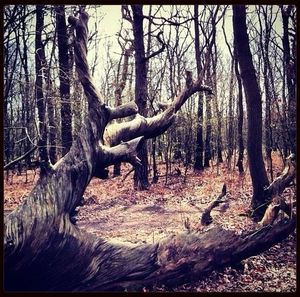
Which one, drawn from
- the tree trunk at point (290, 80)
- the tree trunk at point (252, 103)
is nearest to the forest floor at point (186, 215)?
the tree trunk at point (252, 103)

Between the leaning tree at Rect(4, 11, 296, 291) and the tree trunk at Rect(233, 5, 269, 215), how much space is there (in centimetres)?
181

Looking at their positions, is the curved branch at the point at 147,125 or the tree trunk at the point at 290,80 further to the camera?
the tree trunk at the point at 290,80

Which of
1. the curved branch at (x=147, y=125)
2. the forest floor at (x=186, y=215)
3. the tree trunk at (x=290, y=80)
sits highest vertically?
the tree trunk at (x=290, y=80)

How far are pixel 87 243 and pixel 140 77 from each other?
324 inches

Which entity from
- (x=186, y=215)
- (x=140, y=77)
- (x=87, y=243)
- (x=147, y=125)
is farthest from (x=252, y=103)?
(x=140, y=77)

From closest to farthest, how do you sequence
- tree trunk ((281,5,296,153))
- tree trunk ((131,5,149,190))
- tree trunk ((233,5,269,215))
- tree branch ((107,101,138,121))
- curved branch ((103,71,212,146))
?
tree branch ((107,101,138,121)) < curved branch ((103,71,212,146)) < tree trunk ((233,5,269,215)) < tree trunk ((281,5,296,153)) < tree trunk ((131,5,149,190))

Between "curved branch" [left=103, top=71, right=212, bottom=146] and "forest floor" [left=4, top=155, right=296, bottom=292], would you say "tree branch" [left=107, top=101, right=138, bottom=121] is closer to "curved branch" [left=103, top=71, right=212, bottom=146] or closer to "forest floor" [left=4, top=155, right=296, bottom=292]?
"curved branch" [left=103, top=71, right=212, bottom=146]

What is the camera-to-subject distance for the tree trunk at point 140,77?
39.3 feet

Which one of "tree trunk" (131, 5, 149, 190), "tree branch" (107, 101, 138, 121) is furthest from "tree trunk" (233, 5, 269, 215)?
"tree trunk" (131, 5, 149, 190)

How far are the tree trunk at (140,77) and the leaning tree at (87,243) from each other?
5.74m

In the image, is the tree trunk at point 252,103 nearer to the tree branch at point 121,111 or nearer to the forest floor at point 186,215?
the forest floor at point 186,215

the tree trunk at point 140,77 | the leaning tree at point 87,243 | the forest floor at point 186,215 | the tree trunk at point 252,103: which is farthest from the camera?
the tree trunk at point 140,77

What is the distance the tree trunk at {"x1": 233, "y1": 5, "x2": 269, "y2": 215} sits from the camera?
306 inches

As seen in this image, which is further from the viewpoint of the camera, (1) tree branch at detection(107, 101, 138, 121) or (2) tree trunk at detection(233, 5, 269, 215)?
(2) tree trunk at detection(233, 5, 269, 215)
